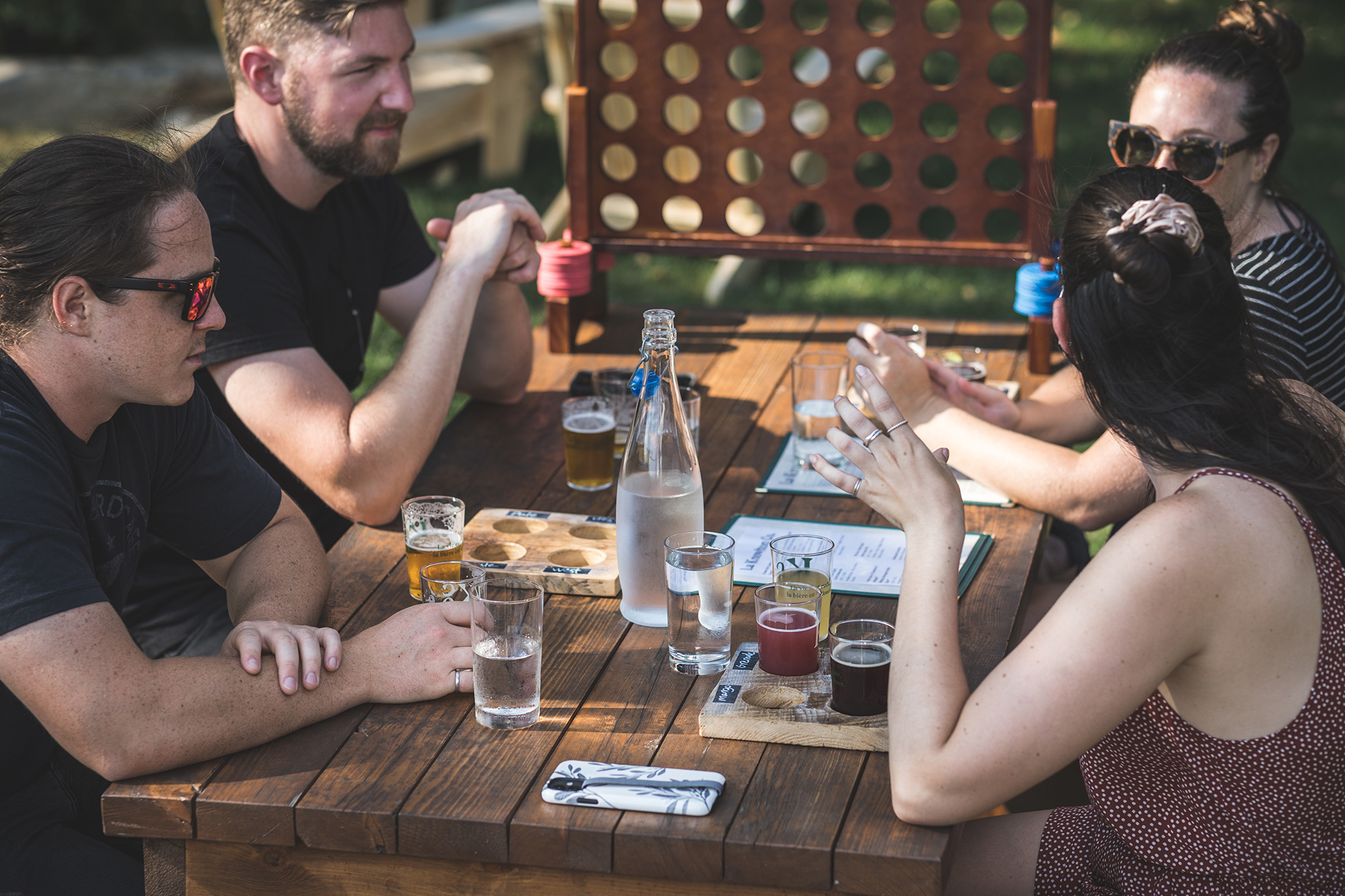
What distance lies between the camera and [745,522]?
7.94 feet

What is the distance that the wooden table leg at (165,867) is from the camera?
1699mm

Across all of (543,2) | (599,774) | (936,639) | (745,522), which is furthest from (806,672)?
(543,2)

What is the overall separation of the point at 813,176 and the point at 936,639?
653 centimetres

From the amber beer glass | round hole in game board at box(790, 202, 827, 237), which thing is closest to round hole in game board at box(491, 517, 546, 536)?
the amber beer glass

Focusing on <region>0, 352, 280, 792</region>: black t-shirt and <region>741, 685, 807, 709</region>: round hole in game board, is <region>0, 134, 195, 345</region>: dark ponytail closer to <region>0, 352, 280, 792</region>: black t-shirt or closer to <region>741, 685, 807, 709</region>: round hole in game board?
<region>0, 352, 280, 792</region>: black t-shirt

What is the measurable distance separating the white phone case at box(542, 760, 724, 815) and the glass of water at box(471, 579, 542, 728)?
0.14m

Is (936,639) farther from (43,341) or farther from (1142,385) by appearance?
(43,341)

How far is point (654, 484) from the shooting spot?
2.05m

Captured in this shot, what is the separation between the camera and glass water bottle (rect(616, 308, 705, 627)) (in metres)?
2.01

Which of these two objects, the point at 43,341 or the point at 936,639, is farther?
the point at 43,341

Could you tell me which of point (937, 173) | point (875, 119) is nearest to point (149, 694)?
point (937, 173)

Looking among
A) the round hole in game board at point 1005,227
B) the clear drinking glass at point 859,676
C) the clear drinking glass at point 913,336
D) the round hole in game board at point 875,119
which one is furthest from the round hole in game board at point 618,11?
the clear drinking glass at point 859,676

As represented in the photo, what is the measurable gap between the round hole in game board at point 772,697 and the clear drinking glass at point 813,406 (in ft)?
3.05

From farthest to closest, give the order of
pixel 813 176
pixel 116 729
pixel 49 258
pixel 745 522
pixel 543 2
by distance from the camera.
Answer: pixel 813 176, pixel 543 2, pixel 745 522, pixel 49 258, pixel 116 729
